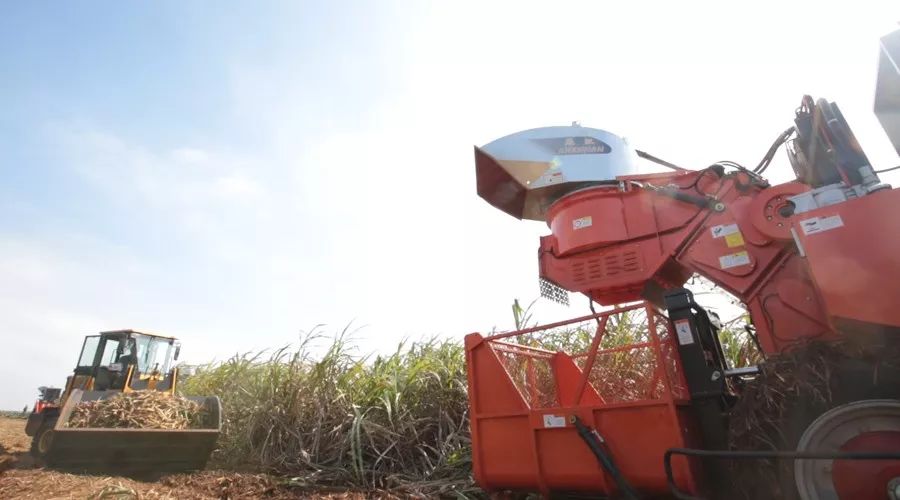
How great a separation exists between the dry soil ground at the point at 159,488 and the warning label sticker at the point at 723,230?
322cm

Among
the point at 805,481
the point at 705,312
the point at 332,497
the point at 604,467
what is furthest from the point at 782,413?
the point at 332,497

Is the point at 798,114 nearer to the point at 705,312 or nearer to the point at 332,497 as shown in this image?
the point at 705,312

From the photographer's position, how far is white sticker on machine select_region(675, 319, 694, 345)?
9.25 ft

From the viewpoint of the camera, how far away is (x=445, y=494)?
152 inches

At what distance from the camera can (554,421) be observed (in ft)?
10.2

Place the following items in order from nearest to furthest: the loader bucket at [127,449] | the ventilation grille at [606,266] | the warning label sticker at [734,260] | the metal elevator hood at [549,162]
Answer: the warning label sticker at [734,260]
the ventilation grille at [606,266]
the metal elevator hood at [549,162]
the loader bucket at [127,449]

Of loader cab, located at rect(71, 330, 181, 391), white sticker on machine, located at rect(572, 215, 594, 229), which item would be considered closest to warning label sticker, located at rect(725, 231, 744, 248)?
white sticker on machine, located at rect(572, 215, 594, 229)

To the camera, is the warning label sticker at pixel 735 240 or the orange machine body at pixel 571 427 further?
the warning label sticker at pixel 735 240

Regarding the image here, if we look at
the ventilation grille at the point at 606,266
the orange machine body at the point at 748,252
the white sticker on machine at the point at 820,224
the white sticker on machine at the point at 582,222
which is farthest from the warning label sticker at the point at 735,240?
the white sticker on machine at the point at 582,222

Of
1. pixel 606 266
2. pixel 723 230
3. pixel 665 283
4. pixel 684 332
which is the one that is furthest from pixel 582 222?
pixel 684 332

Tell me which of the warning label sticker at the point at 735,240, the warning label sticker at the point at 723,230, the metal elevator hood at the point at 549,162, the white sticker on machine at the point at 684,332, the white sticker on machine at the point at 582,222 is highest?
the metal elevator hood at the point at 549,162

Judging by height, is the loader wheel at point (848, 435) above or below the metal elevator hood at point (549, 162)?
below

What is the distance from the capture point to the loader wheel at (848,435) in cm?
213

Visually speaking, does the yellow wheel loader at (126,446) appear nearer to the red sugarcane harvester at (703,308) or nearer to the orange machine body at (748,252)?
the red sugarcane harvester at (703,308)
